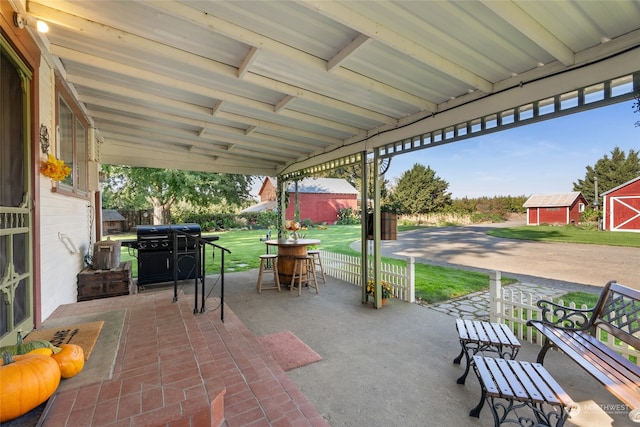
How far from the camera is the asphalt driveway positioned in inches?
261

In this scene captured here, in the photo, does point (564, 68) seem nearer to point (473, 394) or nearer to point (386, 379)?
point (473, 394)

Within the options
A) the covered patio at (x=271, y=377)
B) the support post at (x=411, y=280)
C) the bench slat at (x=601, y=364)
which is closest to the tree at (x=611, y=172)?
the support post at (x=411, y=280)

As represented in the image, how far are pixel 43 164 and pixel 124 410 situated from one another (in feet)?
7.40

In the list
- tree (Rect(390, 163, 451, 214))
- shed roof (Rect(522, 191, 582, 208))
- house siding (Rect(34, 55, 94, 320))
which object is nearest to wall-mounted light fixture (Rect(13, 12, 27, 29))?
house siding (Rect(34, 55, 94, 320))

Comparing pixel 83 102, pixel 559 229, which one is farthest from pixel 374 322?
pixel 559 229

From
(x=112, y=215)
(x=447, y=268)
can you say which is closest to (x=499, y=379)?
(x=447, y=268)

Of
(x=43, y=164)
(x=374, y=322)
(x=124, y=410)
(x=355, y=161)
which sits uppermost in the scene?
(x=355, y=161)

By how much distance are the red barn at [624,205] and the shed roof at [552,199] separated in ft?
17.2

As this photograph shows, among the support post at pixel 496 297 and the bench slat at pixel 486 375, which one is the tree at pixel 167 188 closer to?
the support post at pixel 496 297

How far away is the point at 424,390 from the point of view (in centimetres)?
254

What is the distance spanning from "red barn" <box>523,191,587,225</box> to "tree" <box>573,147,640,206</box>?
1.75 feet

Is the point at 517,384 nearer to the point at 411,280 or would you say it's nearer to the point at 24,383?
the point at 24,383

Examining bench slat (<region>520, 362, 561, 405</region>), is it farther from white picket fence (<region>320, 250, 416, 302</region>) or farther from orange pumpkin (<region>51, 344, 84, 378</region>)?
orange pumpkin (<region>51, 344, 84, 378</region>)

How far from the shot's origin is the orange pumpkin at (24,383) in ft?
4.02
